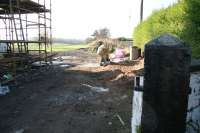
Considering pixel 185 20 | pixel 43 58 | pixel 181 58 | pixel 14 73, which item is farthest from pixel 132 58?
pixel 181 58

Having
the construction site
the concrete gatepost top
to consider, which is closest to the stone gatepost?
the concrete gatepost top

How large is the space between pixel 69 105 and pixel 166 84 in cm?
599

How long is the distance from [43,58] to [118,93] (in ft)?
31.5

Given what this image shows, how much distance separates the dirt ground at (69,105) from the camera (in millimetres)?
6234

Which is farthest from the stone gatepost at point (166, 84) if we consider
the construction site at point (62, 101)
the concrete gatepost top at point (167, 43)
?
the construction site at point (62, 101)

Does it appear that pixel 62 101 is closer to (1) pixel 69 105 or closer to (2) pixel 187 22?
(1) pixel 69 105

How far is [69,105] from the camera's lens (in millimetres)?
7918

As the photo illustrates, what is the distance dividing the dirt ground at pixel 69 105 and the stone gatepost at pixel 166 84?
3.58 m

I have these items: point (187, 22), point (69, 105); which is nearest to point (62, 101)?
point (69, 105)

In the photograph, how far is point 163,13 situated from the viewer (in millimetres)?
10703

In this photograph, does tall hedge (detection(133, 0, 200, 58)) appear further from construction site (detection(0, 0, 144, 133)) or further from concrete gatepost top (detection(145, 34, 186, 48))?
concrete gatepost top (detection(145, 34, 186, 48))

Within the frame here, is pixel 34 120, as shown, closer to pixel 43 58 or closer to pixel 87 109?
pixel 87 109

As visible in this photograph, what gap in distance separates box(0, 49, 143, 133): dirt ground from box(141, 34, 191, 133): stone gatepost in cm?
358

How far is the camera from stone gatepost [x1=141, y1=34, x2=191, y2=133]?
217 cm
